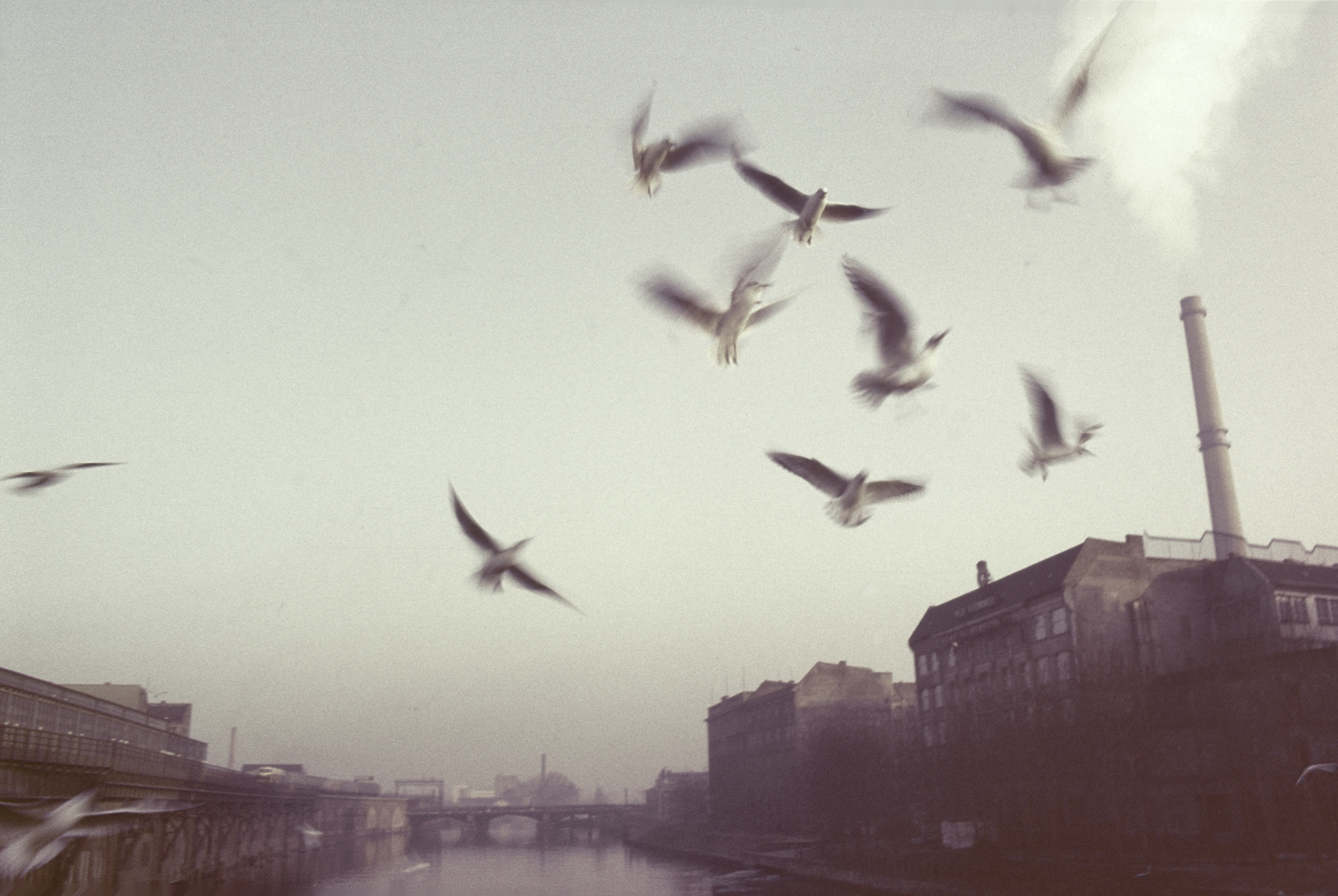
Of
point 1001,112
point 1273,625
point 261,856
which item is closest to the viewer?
point 1001,112

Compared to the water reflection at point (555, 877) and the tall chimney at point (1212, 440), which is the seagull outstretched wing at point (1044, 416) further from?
the tall chimney at point (1212, 440)

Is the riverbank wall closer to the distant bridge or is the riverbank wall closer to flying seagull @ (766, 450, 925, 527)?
flying seagull @ (766, 450, 925, 527)

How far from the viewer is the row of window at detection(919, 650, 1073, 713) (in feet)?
166

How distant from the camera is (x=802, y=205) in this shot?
807cm

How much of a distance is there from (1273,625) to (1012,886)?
21.3 metres

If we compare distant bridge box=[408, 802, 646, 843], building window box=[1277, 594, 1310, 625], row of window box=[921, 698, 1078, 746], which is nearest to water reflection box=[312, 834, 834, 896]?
row of window box=[921, 698, 1078, 746]

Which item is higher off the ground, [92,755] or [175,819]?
[92,755]

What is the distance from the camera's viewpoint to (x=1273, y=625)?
45344mm

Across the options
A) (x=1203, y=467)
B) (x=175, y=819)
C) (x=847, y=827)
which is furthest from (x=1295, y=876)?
(x=175, y=819)

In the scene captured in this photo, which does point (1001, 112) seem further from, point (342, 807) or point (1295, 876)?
point (342, 807)

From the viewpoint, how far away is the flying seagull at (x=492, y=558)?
24.6ft

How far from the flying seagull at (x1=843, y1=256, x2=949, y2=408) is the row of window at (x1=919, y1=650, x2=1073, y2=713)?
40.6 meters

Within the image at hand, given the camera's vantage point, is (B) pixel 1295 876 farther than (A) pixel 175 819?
No

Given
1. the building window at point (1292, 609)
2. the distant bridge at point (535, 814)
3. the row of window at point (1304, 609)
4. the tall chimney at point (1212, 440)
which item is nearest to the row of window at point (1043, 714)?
the building window at point (1292, 609)
